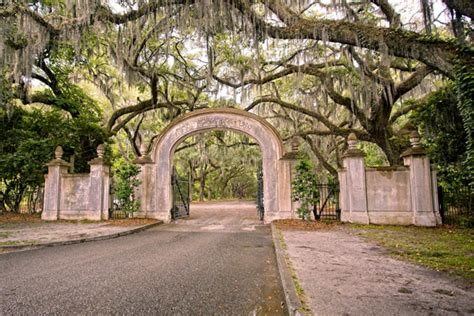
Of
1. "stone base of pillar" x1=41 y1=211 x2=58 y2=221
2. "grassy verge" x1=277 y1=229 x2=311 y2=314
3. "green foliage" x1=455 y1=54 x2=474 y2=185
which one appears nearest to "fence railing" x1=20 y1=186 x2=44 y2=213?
"stone base of pillar" x1=41 y1=211 x2=58 y2=221

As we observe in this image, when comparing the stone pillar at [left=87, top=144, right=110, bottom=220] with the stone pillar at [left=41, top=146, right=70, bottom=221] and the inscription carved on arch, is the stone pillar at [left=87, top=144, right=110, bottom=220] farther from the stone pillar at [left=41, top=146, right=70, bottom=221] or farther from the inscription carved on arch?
the inscription carved on arch

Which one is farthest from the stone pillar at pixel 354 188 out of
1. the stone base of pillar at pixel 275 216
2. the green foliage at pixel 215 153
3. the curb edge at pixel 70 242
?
the green foliage at pixel 215 153

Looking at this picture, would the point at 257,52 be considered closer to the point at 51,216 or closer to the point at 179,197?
the point at 179,197

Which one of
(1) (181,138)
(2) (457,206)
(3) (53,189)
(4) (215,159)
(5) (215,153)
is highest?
(5) (215,153)

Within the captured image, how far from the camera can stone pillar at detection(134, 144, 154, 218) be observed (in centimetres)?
1122

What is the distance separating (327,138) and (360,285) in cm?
1744

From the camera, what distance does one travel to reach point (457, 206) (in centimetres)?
923

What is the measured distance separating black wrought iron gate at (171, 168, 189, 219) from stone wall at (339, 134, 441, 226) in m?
7.00

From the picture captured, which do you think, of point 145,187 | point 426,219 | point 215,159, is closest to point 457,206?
point 426,219

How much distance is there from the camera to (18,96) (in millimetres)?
11648

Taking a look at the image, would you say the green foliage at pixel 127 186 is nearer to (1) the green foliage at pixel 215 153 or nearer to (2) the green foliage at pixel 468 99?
(2) the green foliage at pixel 468 99

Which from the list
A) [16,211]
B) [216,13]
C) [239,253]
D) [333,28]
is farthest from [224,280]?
[16,211]

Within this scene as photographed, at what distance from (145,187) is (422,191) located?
10.1 meters

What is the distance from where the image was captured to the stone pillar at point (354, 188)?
9492 millimetres
